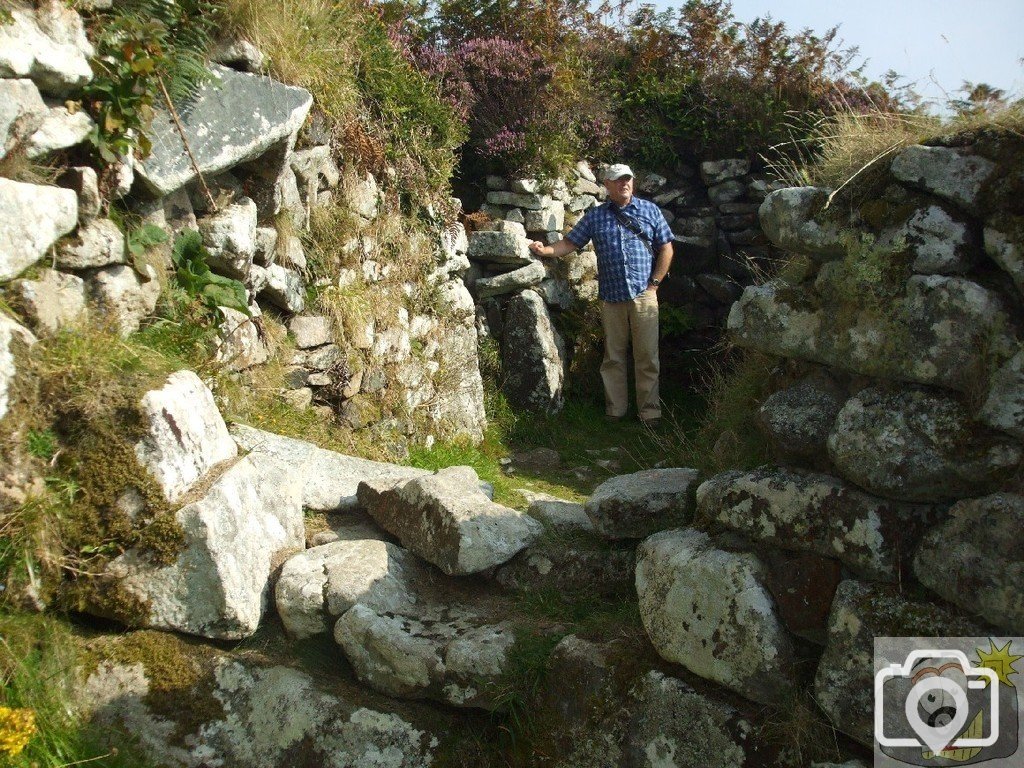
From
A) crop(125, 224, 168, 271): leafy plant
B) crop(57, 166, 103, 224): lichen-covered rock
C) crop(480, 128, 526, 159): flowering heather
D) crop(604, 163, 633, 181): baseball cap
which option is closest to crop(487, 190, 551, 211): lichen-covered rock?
crop(480, 128, 526, 159): flowering heather

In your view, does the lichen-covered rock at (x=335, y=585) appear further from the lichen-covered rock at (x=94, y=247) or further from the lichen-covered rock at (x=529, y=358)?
the lichen-covered rock at (x=529, y=358)

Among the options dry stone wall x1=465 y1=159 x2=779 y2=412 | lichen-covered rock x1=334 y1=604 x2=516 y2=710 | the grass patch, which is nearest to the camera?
lichen-covered rock x1=334 y1=604 x2=516 y2=710

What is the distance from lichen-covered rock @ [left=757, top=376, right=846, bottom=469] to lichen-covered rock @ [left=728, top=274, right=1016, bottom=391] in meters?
0.13

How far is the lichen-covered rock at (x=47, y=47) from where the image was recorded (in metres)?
3.61

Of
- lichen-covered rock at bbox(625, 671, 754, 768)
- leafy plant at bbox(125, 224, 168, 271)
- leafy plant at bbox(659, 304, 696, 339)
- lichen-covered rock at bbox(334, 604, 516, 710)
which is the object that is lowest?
lichen-covered rock at bbox(625, 671, 754, 768)

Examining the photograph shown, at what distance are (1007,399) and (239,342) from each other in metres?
4.01

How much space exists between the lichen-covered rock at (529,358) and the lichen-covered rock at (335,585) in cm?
468

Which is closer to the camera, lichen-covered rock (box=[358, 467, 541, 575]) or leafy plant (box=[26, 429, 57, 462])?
leafy plant (box=[26, 429, 57, 462])

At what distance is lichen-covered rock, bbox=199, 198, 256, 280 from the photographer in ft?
15.7

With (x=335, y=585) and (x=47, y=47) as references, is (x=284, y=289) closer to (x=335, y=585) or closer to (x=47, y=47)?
(x=47, y=47)

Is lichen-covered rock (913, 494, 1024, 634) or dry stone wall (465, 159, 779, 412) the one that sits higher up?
dry stone wall (465, 159, 779, 412)

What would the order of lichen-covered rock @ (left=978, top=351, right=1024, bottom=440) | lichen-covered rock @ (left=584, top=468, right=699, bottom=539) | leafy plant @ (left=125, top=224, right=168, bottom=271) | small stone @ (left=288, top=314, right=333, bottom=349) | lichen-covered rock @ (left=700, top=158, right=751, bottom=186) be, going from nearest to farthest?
lichen-covered rock @ (left=978, top=351, right=1024, bottom=440) < lichen-covered rock @ (left=584, top=468, right=699, bottom=539) < leafy plant @ (left=125, top=224, right=168, bottom=271) < small stone @ (left=288, top=314, right=333, bottom=349) < lichen-covered rock @ (left=700, top=158, right=751, bottom=186)

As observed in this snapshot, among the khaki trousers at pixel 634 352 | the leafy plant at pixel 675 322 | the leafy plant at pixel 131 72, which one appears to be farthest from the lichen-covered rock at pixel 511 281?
the leafy plant at pixel 131 72

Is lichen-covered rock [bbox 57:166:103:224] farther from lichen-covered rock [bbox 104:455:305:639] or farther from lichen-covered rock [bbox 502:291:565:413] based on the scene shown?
lichen-covered rock [bbox 502:291:565:413]
